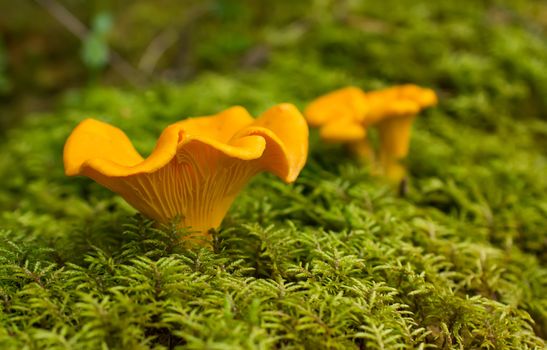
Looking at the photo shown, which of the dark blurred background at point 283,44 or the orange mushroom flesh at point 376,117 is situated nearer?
the orange mushroom flesh at point 376,117

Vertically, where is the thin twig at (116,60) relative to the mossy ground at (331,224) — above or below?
above

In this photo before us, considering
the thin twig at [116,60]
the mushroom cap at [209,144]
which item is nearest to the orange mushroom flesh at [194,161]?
the mushroom cap at [209,144]

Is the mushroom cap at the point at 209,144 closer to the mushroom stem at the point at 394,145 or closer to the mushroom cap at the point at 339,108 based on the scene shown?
the mushroom cap at the point at 339,108

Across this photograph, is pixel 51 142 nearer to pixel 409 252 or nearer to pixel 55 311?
pixel 55 311

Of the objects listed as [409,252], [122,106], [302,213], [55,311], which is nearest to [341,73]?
[122,106]

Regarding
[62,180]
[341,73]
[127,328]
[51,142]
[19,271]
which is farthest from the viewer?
[341,73]

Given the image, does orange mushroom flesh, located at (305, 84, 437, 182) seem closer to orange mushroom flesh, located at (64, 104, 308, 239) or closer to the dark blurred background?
orange mushroom flesh, located at (64, 104, 308, 239)

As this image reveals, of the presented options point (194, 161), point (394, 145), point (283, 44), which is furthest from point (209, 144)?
point (283, 44)
